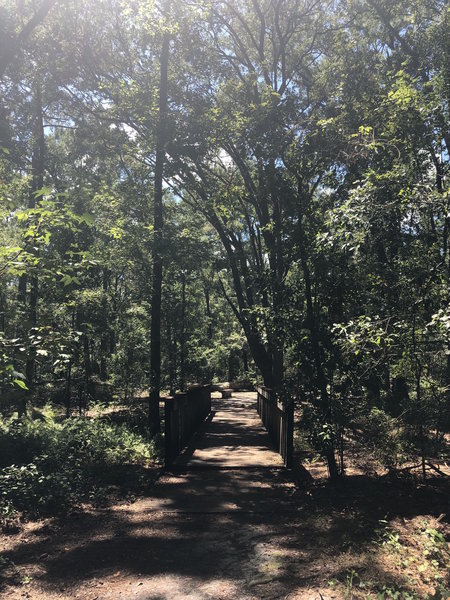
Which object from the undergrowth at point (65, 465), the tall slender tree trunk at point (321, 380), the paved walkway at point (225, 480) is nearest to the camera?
the undergrowth at point (65, 465)

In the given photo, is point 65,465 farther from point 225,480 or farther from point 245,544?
point 245,544

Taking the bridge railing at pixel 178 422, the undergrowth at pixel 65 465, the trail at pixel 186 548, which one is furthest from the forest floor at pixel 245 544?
the bridge railing at pixel 178 422

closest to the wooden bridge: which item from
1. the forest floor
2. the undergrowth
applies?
the undergrowth

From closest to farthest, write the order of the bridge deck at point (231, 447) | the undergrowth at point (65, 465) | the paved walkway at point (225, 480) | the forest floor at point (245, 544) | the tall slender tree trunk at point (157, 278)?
1. the forest floor at point (245, 544)
2. the undergrowth at point (65, 465)
3. the paved walkway at point (225, 480)
4. the bridge deck at point (231, 447)
5. the tall slender tree trunk at point (157, 278)

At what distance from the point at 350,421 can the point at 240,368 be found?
35.5 metres

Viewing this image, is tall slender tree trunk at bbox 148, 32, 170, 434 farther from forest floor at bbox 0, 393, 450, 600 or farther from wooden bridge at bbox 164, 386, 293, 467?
forest floor at bbox 0, 393, 450, 600

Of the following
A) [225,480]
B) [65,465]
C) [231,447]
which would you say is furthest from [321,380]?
[65,465]

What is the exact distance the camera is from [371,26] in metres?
13.1

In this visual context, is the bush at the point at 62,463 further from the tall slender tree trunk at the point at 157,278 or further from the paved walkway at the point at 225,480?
the tall slender tree trunk at the point at 157,278

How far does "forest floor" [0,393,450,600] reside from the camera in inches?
123

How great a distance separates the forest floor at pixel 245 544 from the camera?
10.3ft

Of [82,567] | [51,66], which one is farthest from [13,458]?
[51,66]

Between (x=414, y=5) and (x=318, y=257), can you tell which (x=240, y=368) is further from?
(x=318, y=257)

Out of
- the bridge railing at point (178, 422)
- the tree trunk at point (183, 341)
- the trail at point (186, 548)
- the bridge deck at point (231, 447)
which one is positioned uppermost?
the tree trunk at point (183, 341)
